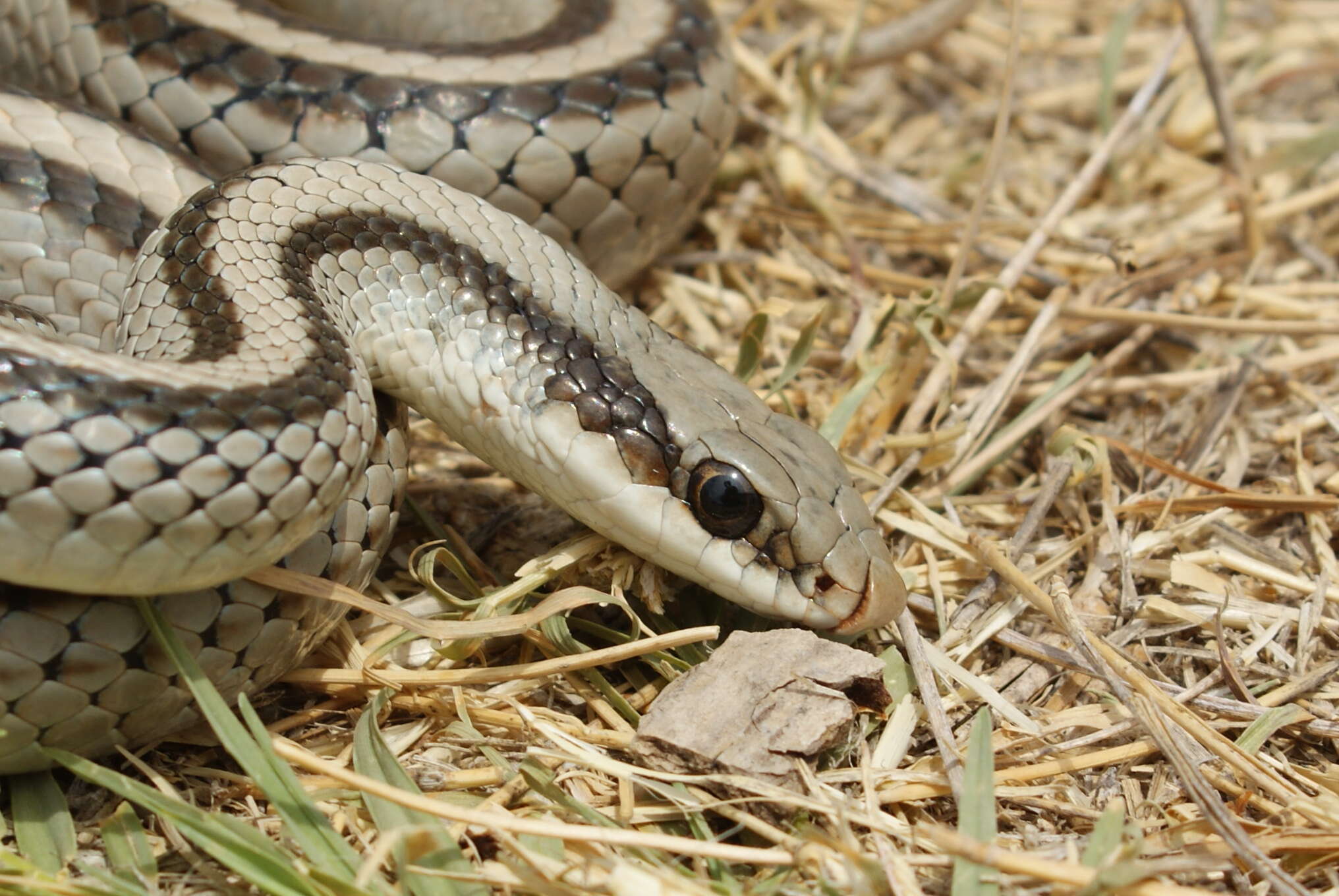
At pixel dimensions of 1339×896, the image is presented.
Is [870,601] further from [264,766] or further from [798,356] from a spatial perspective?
[264,766]

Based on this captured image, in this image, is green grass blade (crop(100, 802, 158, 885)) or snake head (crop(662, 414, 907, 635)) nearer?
green grass blade (crop(100, 802, 158, 885))

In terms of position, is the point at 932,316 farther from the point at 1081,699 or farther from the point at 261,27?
the point at 261,27

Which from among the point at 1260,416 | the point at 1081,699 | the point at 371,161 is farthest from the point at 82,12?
the point at 1260,416

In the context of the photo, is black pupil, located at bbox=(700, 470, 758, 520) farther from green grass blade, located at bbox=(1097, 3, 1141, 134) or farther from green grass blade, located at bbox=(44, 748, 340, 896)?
green grass blade, located at bbox=(1097, 3, 1141, 134)

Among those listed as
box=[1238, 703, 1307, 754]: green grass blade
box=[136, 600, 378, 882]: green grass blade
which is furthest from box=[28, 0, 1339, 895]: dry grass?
box=[136, 600, 378, 882]: green grass blade

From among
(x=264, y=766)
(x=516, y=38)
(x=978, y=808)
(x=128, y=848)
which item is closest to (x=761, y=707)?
(x=978, y=808)

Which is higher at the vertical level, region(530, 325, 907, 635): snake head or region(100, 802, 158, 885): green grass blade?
region(530, 325, 907, 635): snake head
